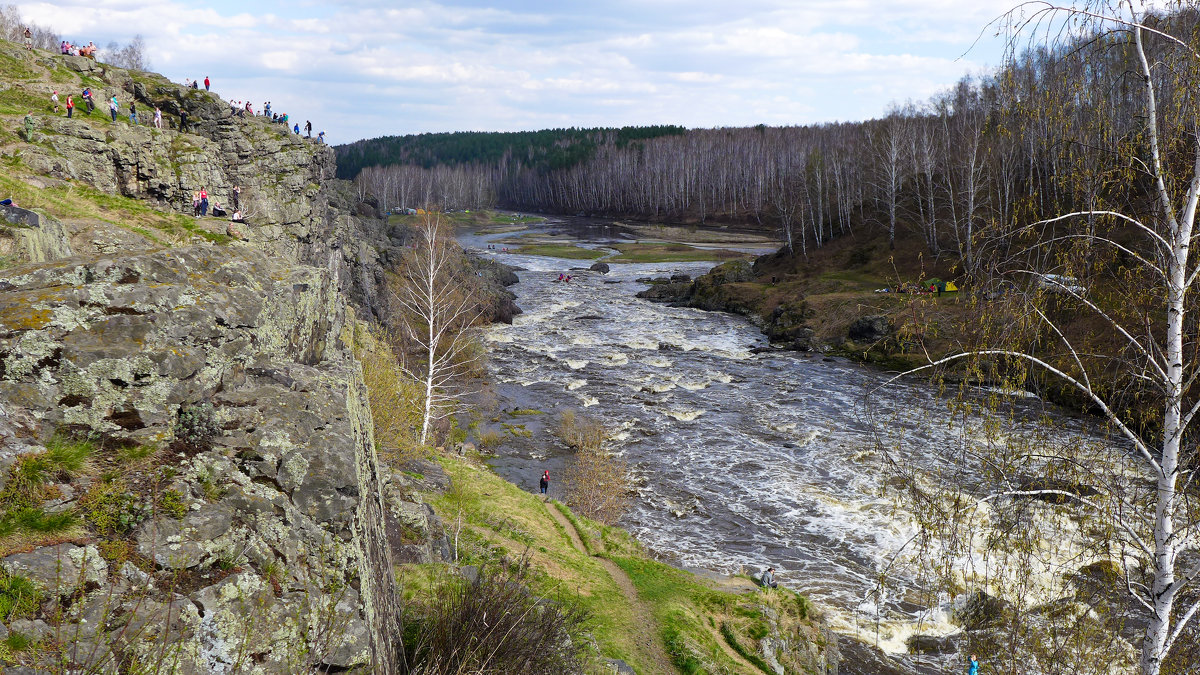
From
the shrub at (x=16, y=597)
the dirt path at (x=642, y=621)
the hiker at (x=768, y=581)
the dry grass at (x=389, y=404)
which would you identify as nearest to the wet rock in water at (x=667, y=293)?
the dry grass at (x=389, y=404)

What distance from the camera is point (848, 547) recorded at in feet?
73.5

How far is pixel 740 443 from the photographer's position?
3105cm

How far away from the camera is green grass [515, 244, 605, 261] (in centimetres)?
9876

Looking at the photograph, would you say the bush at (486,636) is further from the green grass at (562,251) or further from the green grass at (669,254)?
the green grass at (562,251)

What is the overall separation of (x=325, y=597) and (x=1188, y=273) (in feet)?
31.1

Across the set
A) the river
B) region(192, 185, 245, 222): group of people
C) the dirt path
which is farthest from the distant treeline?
region(192, 185, 245, 222): group of people

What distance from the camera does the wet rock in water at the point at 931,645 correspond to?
1752cm

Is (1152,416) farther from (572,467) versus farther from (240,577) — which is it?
(572,467)

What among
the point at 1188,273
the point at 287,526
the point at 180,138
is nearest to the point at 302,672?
the point at 287,526

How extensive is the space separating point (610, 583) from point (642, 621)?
77.2 inches

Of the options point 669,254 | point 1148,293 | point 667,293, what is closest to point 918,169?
point 667,293

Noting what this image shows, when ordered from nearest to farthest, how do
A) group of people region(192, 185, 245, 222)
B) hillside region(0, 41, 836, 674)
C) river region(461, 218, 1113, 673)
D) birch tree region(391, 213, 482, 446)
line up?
1. hillside region(0, 41, 836, 674)
2. river region(461, 218, 1113, 673)
3. birch tree region(391, 213, 482, 446)
4. group of people region(192, 185, 245, 222)

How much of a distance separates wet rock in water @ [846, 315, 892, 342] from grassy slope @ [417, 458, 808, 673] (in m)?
32.3

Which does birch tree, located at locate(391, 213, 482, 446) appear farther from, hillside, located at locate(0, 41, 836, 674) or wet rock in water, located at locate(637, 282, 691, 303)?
wet rock in water, located at locate(637, 282, 691, 303)
